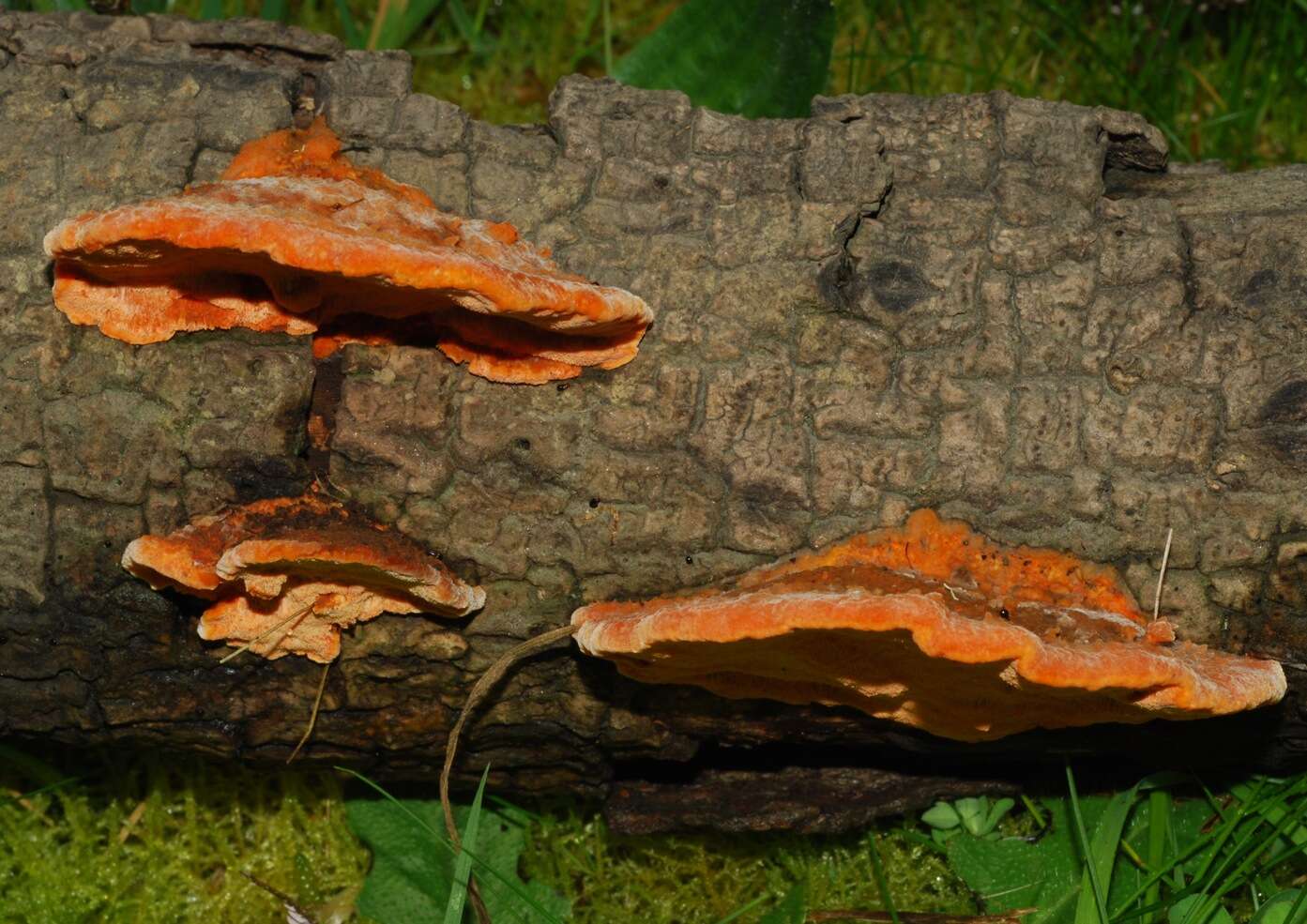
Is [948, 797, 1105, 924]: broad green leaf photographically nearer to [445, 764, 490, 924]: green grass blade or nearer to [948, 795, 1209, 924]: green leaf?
[948, 795, 1209, 924]: green leaf

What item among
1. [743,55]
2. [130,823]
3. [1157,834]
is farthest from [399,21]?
[1157,834]

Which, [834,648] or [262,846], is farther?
[262,846]

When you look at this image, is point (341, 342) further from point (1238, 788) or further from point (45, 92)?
point (1238, 788)

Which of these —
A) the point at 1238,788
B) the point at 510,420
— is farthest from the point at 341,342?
the point at 1238,788

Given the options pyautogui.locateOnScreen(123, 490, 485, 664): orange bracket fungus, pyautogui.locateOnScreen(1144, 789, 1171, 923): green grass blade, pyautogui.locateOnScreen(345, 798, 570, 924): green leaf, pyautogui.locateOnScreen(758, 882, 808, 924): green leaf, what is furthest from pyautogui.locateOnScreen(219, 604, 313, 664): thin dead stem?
pyautogui.locateOnScreen(1144, 789, 1171, 923): green grass blade

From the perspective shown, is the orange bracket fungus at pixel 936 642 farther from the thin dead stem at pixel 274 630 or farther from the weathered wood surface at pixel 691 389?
the thin dead stem at pixel 274 630

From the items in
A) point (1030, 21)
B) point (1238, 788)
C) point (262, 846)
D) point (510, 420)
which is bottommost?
point (262, 846)
